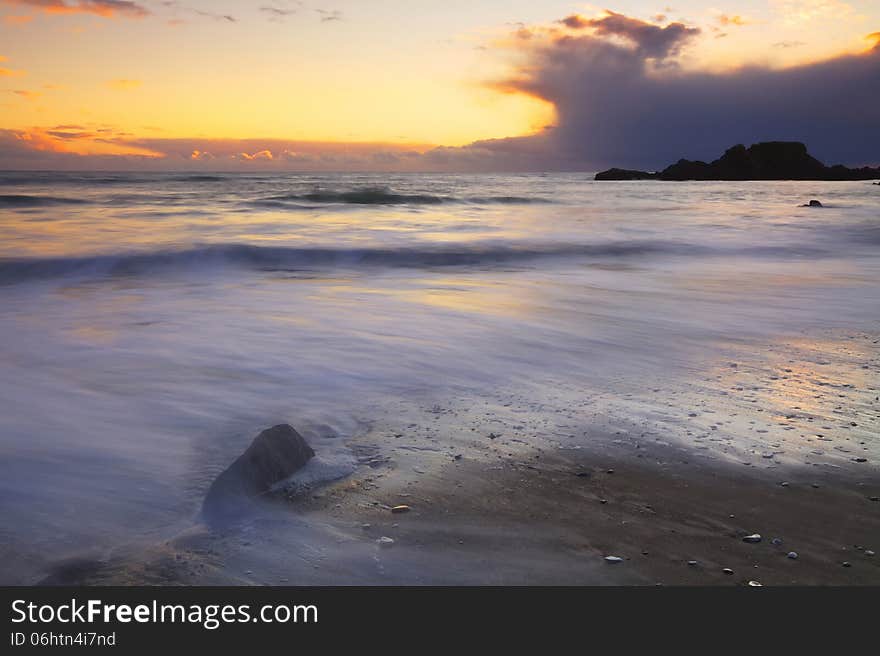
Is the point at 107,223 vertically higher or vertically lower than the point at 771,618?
higher

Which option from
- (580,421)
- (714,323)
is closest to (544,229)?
(714,323)

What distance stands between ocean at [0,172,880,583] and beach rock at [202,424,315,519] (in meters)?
0.10

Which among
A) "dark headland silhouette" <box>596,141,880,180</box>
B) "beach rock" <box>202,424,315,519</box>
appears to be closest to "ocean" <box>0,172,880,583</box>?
"beach rock" <box>202,424,315,519</box>

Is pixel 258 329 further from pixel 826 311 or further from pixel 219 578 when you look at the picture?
pixel 826 311

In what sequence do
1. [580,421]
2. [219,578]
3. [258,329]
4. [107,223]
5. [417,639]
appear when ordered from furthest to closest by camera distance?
1. [107,223]
2. [258,329]
3. [580,421]
4. [219,578]
5. [417,639]

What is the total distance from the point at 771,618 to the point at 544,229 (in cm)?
1785

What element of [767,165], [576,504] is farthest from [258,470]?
[767,165]

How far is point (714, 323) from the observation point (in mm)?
6492

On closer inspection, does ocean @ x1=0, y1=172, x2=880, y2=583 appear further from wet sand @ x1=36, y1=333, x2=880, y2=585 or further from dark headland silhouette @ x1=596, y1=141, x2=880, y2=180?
dark headland silhouette @ x1=596, y1=141, x2=880, y2=180

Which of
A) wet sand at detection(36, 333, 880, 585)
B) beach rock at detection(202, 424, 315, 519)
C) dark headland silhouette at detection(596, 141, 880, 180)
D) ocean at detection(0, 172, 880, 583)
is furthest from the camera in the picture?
dark headland silhouette at detection(596, 141, 880, 180)

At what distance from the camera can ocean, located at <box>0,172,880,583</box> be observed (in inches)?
121

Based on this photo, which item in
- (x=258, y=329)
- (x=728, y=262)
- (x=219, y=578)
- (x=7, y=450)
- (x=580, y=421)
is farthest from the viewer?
(x=728, y=262)

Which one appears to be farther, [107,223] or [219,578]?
[107,223]

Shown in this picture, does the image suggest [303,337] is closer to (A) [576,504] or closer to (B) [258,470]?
(B) [258,470]
